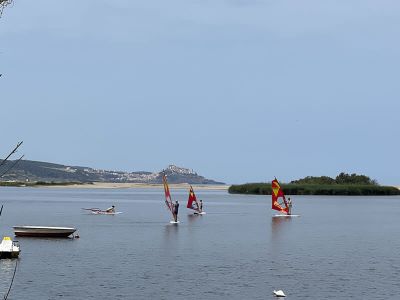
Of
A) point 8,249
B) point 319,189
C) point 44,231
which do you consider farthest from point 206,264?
point 319,189

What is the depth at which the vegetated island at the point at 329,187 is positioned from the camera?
16200 centimetres

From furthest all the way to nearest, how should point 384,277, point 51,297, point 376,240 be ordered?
point 376,240 → point 384,277 → point 51,297

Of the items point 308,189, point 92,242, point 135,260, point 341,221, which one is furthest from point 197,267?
point 308,189

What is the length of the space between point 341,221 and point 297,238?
28736 millimetres

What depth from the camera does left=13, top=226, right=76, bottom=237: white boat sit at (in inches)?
2249

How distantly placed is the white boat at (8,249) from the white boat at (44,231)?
1364 cm

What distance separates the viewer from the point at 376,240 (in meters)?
63.4

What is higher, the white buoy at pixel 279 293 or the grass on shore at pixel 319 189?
the grass on shore at pixel 319 189

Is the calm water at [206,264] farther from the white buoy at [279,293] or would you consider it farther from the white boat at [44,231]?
the white boat at [44,231]

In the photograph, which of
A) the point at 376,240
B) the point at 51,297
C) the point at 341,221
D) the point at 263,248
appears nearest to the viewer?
the point at 51,297

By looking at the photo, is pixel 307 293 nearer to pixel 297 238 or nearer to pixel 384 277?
pixel 384 277

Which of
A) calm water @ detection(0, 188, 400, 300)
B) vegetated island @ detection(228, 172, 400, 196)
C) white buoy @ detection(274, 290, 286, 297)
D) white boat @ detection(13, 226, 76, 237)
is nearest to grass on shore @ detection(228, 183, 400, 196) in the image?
vegetated island @ detection(228, 172, 400, 196)

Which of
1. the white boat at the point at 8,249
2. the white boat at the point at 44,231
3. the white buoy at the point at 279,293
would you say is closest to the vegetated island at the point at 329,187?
the white boat at the point at 44,231

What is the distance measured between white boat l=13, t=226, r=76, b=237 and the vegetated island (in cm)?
10008
